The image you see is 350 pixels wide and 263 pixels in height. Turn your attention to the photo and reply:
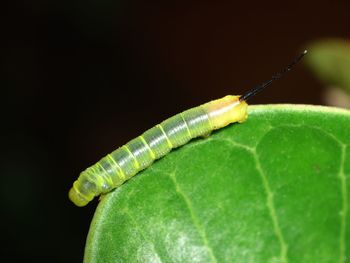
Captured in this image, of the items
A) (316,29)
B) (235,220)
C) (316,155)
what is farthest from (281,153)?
(316,29)

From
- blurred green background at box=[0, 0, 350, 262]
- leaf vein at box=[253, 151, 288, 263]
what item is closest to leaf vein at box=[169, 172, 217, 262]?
leaf vein at box=[253, 151, 288, 263]

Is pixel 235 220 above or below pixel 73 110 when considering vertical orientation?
below

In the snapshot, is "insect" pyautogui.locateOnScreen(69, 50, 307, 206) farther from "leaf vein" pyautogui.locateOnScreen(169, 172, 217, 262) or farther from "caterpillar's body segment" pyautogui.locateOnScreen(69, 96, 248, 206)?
"leaf vein" pyautogui.locateOnScreen(169, 172, 217, 262)

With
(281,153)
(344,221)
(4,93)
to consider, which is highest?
(4,93)

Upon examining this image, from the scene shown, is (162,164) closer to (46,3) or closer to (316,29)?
(316,29)

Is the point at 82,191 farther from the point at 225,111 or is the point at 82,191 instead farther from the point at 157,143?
the point at 225,111

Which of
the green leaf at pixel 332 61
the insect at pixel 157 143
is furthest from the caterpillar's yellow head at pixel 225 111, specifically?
the green leaf at pixel 332 61

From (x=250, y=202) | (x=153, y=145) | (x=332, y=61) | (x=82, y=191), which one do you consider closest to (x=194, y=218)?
(x=250, y=202)
